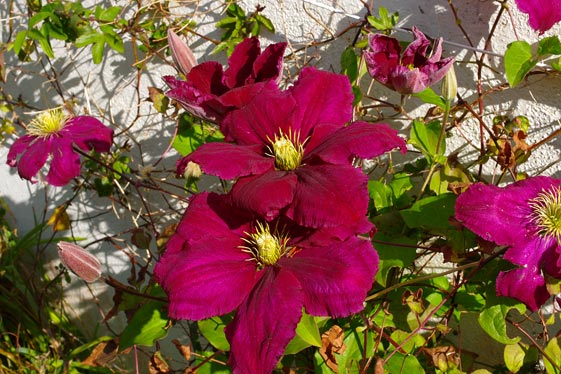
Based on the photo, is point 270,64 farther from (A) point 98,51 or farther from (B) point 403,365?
(A) point 98,51

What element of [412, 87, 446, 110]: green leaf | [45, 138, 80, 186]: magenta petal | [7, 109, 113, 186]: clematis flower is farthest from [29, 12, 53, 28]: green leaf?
[412, 87, 446, 110]: green leaf

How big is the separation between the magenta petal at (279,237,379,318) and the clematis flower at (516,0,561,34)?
1.33ft

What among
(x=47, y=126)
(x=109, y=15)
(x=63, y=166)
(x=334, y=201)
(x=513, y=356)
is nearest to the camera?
(x=334, y=201)

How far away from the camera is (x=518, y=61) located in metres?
0.94

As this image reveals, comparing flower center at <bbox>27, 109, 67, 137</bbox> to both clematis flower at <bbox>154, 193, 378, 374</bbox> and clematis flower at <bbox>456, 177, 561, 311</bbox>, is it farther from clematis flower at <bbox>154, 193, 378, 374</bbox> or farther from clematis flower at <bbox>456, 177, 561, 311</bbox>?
clematis flower at <bbox>456, 177, 561, 311</bbox>

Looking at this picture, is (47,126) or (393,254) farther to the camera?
(47,126)

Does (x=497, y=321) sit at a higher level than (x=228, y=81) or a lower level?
lower

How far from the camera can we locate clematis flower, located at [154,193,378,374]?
69 cm

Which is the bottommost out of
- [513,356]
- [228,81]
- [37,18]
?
[513,356]

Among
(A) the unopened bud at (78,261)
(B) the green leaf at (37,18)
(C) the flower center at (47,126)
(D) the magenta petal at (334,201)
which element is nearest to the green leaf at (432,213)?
(D) the magenta petal at (334,201)

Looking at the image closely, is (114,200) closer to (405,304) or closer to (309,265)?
(405,304)

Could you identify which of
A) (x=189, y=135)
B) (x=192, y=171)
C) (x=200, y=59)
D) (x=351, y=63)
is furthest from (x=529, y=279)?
(x=200, y=59)

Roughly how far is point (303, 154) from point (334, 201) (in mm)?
136

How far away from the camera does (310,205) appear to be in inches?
27.2
